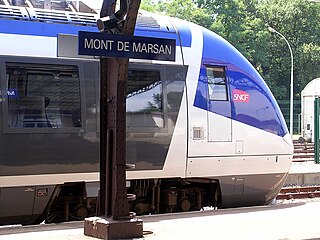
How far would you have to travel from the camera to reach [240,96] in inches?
400

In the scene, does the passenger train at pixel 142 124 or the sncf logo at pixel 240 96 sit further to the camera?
the sncf logo at pixel 240 96

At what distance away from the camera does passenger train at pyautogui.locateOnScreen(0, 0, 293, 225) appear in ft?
27.3

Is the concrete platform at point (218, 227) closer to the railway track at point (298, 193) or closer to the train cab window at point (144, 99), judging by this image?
the train cab window at point (144, 99)

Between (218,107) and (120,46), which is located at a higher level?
(120,46)

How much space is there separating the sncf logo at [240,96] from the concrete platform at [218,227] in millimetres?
1807


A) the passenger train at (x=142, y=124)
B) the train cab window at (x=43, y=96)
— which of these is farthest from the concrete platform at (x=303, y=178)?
the train cab window at (x=43, y=96)

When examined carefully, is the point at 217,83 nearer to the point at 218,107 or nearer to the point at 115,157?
the point at 218,107

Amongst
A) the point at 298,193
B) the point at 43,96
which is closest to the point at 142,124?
the point at 43,96

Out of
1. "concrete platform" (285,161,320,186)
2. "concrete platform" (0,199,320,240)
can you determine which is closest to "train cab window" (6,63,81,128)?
"concrete platform" (0,199,320,240)

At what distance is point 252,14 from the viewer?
63.0 meters

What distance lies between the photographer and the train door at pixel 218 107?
9.78 metres

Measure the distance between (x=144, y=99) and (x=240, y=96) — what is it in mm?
1808

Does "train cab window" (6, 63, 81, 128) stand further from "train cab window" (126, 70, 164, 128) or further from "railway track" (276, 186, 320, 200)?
"railway track" (276, 186, 320, 200)

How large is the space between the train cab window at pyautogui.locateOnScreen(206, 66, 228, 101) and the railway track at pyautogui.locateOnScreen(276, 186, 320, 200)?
147 inches
